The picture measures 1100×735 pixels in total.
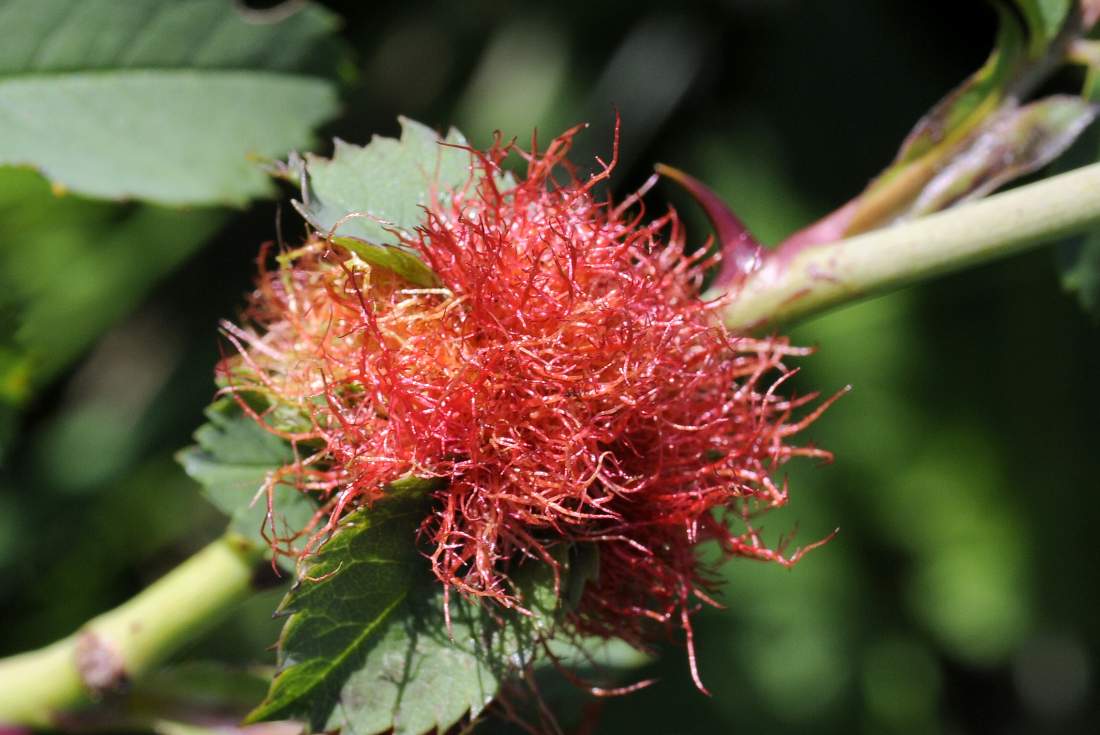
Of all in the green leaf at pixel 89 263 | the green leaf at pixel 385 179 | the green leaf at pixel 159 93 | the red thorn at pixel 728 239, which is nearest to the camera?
the green leaf at pixel 385 179

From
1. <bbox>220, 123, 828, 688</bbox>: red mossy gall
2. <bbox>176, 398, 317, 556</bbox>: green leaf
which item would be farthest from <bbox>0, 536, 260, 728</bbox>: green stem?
<bbox>220, 123, 828, 688</bbox>: red mossy gall

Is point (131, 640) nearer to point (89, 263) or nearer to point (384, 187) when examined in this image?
point (384, 187)

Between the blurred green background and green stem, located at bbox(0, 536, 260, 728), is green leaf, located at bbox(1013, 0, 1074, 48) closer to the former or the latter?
green stem, located at bbox(0, 536, 260, 728)

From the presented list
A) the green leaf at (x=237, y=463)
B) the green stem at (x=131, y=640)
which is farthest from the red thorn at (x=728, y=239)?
the green stem at (x=131, y=640)

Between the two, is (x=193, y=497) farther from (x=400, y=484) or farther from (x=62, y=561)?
(x=400, y=484)

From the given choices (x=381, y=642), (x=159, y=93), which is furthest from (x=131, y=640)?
(x=159, y=93)

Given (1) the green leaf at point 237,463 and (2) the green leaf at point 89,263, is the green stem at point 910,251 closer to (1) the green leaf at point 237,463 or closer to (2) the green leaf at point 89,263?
(1) the green leaf at point 237,463
